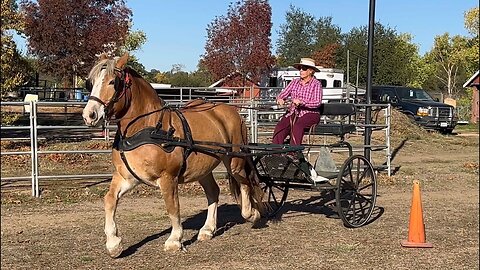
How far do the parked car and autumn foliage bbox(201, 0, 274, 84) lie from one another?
33.8 feet

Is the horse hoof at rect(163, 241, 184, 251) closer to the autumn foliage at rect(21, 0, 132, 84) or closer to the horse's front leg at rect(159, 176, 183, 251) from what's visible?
the horse's front leg at rect(159, 176, 183, 251)

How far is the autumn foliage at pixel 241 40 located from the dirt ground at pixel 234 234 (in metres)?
24.2

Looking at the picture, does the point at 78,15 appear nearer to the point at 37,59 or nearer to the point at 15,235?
the point at 37,59

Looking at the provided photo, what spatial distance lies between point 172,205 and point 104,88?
140 cm

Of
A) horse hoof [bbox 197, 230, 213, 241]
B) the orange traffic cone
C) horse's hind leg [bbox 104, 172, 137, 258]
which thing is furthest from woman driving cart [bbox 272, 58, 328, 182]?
horse's hind leg [bbox 104, 172, 137, 258]

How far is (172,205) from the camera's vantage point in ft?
21.1

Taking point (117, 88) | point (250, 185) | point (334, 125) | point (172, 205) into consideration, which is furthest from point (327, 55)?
point (117, 88)

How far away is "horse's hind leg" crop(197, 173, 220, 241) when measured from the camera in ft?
23.3

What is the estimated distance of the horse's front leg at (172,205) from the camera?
631 cm

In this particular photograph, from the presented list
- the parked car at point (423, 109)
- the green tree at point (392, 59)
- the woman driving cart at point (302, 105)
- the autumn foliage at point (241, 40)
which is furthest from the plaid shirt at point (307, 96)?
the green tree at point (392, 59)

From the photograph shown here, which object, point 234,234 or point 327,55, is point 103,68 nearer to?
point 234,234

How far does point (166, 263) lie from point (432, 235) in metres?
3.32

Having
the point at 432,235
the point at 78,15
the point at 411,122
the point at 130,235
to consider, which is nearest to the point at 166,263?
the point at 130,235

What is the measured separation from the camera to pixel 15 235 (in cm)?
731
